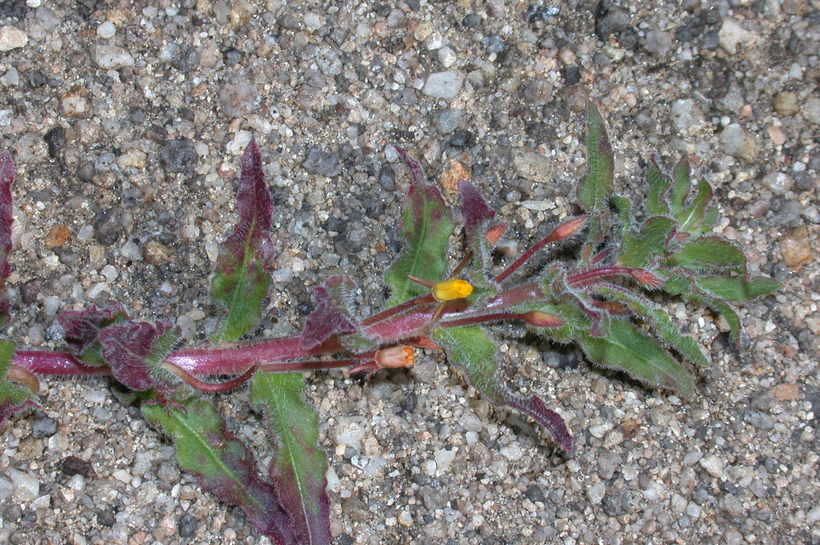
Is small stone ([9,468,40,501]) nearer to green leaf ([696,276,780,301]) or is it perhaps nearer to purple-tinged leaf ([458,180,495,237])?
purple-tinged leaf ([458,180,495,237])

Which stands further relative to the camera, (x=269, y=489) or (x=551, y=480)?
(x=551, y=480)

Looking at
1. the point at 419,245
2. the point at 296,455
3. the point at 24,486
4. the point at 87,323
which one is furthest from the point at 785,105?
the point at 24,486

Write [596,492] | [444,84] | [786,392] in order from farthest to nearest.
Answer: [444,84] → [786,392] → [596,492]

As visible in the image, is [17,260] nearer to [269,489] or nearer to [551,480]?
[269,489]

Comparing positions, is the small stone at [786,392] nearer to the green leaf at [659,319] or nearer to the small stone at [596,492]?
the green leaf at [659,319]

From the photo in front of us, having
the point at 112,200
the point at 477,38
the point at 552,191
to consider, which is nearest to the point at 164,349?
the point at 112,200

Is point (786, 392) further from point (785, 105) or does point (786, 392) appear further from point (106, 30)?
point (106, 30)

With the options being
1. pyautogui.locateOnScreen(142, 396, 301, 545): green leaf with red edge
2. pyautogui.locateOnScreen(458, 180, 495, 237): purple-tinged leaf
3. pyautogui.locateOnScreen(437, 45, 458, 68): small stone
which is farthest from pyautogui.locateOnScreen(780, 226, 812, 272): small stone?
pyautogui.locateOnScreen(142, 396, 301, 545): green leaf with red edge
